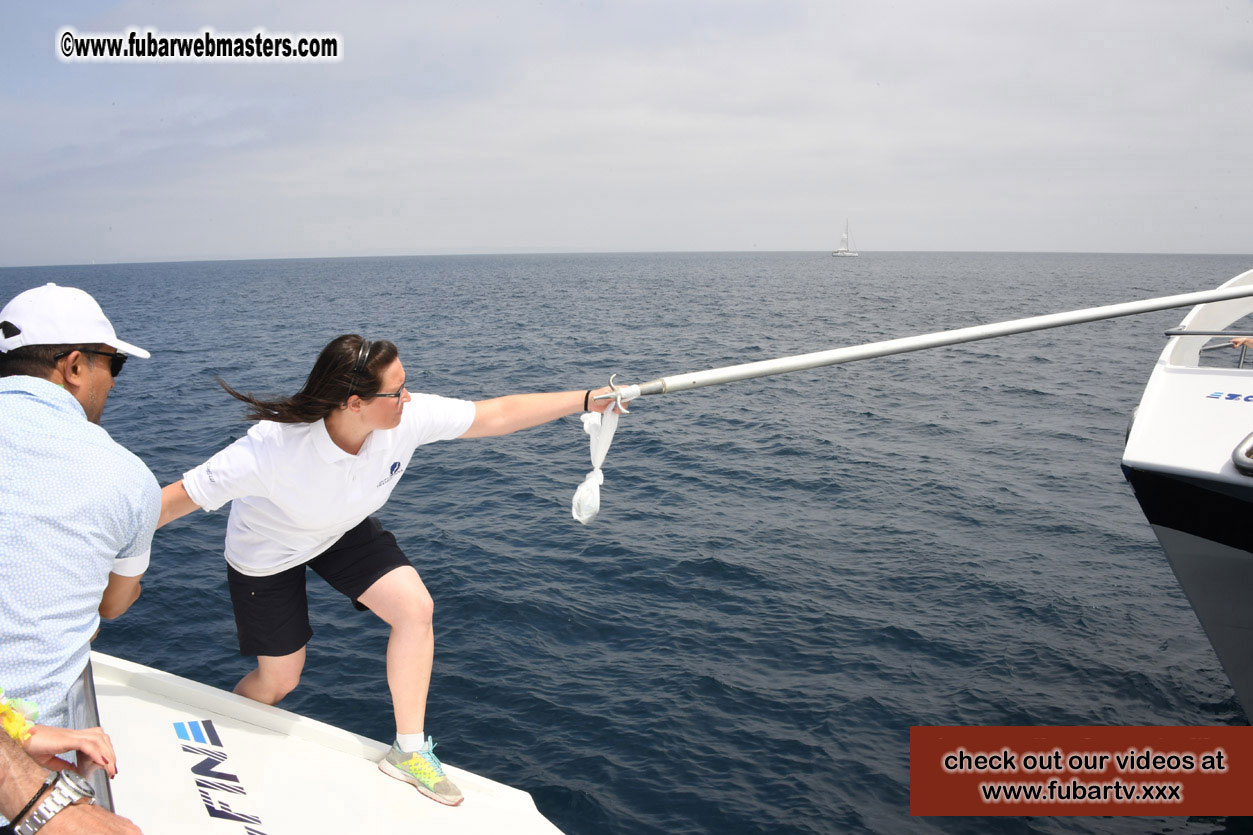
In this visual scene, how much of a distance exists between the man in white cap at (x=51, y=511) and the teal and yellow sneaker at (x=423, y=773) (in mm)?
1766

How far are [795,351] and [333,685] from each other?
2647 cm

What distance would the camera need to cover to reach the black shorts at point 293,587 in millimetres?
3701

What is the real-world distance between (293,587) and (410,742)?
3.08ft

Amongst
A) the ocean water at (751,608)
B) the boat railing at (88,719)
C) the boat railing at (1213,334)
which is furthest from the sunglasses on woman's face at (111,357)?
the boat railing at (1213,334)

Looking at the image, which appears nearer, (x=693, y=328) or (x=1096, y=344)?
(x=1096, y=344)

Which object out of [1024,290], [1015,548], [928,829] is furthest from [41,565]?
[1024,290]

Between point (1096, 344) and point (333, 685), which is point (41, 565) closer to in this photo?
point (333, 685)

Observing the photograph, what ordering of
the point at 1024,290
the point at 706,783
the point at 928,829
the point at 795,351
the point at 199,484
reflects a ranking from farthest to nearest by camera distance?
1. the point at 1024,290
2. the point at 795,351
3. the point at 706,783
4. the point at 928,829
5. the point at 199,484

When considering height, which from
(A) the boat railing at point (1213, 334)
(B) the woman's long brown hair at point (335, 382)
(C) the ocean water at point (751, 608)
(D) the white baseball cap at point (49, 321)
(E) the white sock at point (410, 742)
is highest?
(A) the boat railing at point (1213, 334)

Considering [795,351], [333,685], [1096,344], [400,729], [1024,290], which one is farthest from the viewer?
[1024,290]

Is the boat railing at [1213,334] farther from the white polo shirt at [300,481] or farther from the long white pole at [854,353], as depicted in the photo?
the white polo shirt at [300,481]

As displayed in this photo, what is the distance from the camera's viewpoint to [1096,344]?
33594mm

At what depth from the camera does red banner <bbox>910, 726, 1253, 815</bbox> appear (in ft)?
19.2

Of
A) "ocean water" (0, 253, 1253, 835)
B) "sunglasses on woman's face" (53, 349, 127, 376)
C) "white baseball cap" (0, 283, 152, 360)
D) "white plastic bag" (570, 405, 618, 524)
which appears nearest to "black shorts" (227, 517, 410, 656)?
"white plastic bag" (570, 405, 618, 524)
